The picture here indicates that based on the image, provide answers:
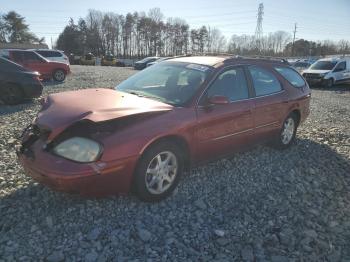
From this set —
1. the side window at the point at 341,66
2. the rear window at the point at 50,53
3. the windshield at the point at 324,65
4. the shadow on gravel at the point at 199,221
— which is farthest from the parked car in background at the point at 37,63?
the side window at the point at 341,66

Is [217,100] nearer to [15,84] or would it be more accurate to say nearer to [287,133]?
[287,133]

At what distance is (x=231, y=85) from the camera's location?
4914 mm

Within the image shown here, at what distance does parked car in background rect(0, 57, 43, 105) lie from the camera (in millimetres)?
9484

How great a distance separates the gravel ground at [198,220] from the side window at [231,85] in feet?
3.57

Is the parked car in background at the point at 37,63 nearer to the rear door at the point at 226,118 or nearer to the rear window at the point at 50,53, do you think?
the rear window at the point at 50,53

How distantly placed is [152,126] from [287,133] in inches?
135

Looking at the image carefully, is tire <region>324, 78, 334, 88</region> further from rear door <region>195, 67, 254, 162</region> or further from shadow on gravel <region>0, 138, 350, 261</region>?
rear door <region>195, 67, 254, 162</region>

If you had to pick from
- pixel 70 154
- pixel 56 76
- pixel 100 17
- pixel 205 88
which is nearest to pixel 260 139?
pixel 205 88

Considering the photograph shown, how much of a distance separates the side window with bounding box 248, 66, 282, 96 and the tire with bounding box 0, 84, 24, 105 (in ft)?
23.1

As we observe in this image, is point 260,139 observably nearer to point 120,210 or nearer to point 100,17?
point 120,210

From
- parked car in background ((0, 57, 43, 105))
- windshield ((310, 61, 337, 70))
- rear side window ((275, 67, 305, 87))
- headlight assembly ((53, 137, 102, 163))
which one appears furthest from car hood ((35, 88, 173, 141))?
windshield ((310, 61, 337, 70))

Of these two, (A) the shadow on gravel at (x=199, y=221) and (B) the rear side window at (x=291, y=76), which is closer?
(A) the shadow on gravel at (x=199, y=221)

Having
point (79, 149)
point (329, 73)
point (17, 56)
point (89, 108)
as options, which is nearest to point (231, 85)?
point (89, 108)

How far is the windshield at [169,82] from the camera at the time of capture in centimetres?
439
